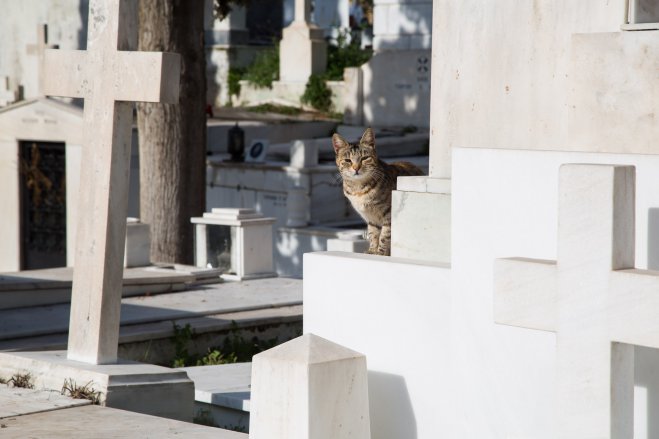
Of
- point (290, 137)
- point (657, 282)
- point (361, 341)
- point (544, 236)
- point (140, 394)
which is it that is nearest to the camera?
point (657, 282)

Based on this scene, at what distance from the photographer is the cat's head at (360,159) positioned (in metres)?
7.47

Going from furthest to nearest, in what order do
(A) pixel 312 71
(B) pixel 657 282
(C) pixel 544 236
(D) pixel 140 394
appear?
1. (A) pixel 312 71
2. (D) pixel 140 394
3. (C) pixel 544 236
4. (B) pixel 657 282

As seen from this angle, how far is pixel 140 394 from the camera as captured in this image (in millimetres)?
5832

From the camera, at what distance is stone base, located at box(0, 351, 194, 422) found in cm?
573

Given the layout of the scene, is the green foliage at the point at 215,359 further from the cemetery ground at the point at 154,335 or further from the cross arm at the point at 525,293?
the cross arm at the point at 525,293

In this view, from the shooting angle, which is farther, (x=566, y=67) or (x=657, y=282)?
→ (x=566, y=67)

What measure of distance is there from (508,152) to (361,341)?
1103 mm

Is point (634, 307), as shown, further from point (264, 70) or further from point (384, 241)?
point (264, 70)

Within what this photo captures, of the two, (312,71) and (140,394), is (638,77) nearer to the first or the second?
(140,394)

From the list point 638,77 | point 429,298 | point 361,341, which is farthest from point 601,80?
point 361,341

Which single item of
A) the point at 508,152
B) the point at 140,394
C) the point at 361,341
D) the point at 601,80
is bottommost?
the point at 140,394

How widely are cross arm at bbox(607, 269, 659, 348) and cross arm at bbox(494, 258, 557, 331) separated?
0.59 ft

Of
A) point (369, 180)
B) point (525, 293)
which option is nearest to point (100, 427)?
point (525, 293)

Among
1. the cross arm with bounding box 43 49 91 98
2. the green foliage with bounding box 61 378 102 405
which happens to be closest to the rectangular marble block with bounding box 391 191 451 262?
the green foliage with bounding box 61 378 102 405
